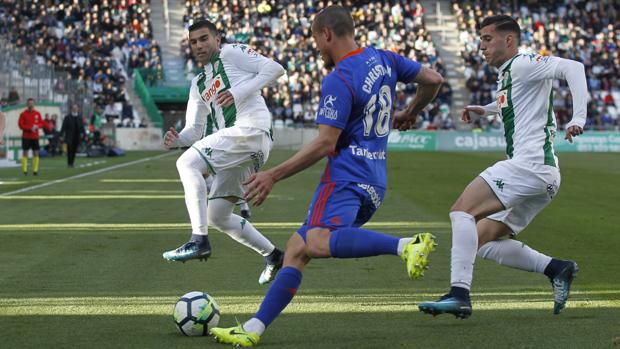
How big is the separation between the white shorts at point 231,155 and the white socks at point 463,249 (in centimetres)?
283

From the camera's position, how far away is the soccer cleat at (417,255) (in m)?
6.16

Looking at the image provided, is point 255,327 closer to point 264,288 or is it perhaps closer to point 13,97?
point 264,288

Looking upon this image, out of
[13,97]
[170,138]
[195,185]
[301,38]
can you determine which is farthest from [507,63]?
[301,38]

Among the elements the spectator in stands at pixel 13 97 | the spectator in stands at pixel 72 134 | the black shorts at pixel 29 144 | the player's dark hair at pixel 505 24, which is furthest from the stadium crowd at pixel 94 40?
the player's dark hair at pixel 505 24

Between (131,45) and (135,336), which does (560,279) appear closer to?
(135,336)

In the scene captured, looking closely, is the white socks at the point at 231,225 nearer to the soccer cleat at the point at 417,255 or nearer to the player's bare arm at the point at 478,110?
the player's bare arm at the point at 478,110

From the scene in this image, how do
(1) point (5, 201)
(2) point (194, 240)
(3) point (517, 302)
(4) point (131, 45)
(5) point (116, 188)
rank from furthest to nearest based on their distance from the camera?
(4) point (131, 45) → (5) point (116, 188) → (1) point (5, 201) → (2) point (194, 240) → (3) point (517, 302)

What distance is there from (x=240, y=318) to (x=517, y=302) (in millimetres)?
2066

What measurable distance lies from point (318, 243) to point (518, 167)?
189 centimetres

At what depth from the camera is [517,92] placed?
25.4 feet

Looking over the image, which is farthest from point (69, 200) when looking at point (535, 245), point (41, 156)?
point (41, 156)

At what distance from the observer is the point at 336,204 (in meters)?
6.42

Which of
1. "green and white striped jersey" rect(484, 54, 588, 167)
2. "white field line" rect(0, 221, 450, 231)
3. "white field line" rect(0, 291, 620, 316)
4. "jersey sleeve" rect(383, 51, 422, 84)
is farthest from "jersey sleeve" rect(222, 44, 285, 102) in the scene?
"white field line" rect(0, 221, 450, 231)

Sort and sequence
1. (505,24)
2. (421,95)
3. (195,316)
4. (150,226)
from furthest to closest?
(150,226), (505,24), (421,95), (195,316)
